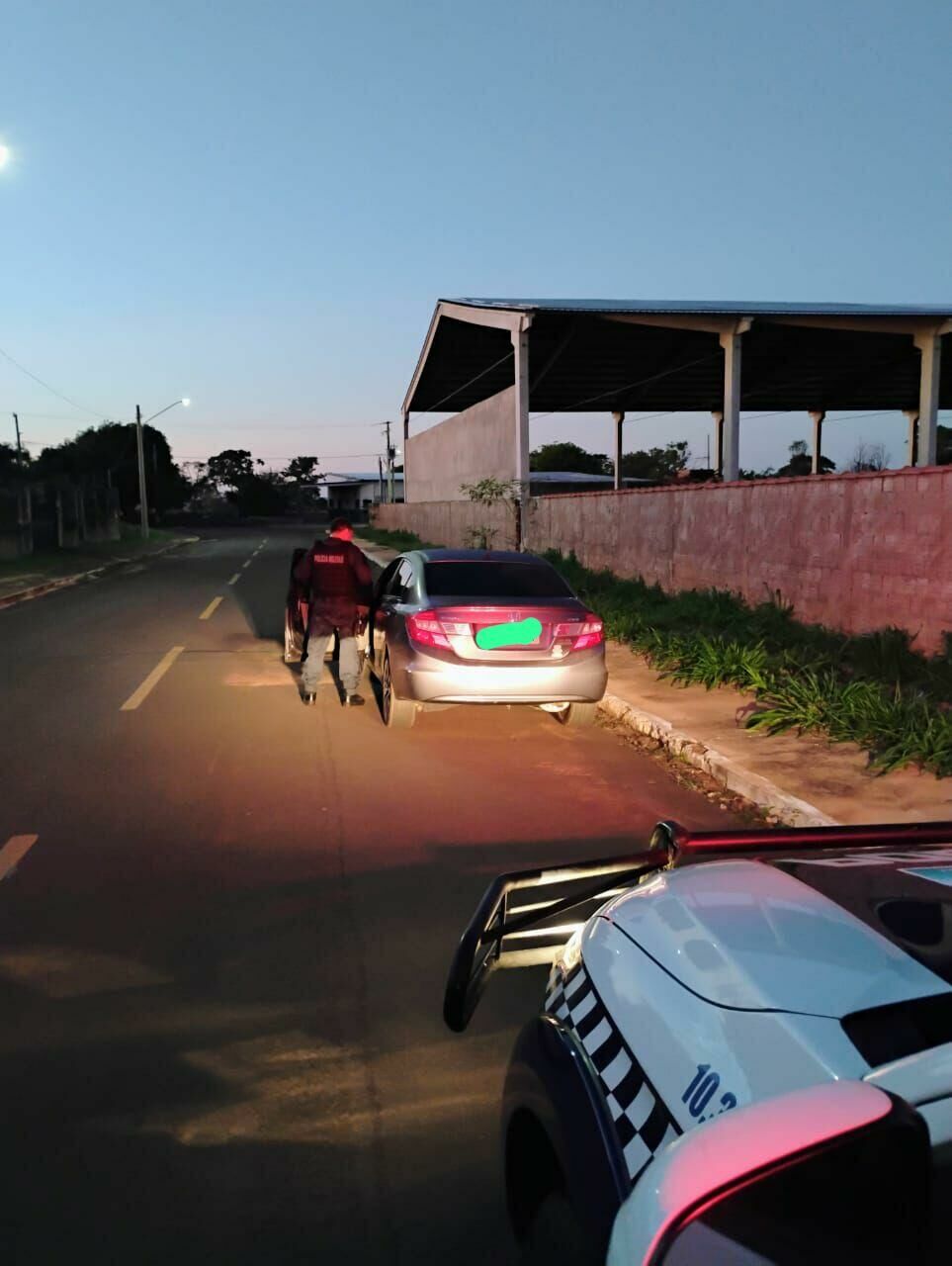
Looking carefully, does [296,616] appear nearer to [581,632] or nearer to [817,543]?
[581,632]

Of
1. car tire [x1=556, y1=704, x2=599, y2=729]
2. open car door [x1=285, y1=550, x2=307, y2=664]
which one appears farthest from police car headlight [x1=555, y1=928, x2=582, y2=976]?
open car door [x1=285, y1=550, x2=307, y2=664]

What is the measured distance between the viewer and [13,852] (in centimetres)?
567

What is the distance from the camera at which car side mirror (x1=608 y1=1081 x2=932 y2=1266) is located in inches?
55.2

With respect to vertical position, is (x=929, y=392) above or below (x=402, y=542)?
above

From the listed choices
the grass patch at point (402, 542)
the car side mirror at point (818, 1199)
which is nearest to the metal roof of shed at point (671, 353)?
the grass patch at point (402, 542)

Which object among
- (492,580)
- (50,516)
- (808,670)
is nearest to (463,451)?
(50,516)

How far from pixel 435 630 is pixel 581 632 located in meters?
1.16

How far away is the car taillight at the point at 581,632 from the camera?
832 cm

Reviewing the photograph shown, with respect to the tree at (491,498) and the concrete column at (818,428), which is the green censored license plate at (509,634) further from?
the concrete column at (818,428)

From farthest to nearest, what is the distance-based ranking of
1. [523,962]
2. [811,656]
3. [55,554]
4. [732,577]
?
1. [55,554]
2. [732,577]
3. [811,656]
4. [523,962]

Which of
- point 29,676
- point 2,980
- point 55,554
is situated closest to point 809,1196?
point 2,980

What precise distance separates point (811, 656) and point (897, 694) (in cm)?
197

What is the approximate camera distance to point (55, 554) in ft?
111

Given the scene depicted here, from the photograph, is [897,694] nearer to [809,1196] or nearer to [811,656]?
[811,656]
